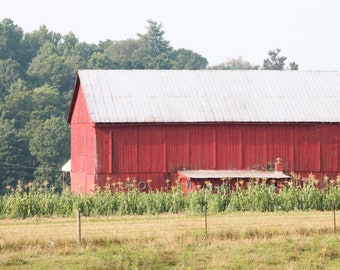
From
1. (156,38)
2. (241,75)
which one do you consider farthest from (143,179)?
(156,38)

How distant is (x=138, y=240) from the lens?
28984mm

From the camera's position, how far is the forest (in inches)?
3258

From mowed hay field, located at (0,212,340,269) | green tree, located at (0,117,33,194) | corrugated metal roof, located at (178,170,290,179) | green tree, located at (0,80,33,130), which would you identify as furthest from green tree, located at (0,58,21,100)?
mowed hay field, located at (0,212,340,269)

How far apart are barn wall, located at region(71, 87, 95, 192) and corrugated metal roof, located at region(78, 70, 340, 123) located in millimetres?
1455

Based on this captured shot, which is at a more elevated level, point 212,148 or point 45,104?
point 45,104

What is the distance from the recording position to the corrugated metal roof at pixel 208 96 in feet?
160

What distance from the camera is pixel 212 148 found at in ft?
162

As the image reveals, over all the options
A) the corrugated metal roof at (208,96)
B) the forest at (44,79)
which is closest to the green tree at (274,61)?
the forest at (44,79)

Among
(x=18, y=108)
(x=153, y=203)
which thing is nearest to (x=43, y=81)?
(x=18, y=108)

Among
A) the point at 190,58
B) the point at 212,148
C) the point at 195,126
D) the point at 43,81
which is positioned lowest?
the point at 212,148

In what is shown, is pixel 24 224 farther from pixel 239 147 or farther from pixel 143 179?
pixel 239 147

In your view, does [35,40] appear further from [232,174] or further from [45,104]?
[232,174]

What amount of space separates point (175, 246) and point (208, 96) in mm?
22962

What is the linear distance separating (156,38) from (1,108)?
7048 cm
